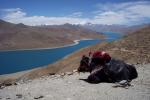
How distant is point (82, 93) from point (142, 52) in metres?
19.5

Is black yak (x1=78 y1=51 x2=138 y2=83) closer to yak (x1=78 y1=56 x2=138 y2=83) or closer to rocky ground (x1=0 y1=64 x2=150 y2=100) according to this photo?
yak (x1=78 y1=56 x2=138 y2=83)

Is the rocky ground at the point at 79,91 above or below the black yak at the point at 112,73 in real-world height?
below

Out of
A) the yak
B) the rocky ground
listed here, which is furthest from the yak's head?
the rocky ground

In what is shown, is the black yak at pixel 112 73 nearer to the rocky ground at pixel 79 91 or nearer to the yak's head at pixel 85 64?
the rocky ground at pixel 79 91

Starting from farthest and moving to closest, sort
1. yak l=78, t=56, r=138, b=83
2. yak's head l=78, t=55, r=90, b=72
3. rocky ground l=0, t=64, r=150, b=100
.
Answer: yak's head l=78, t=55, r=90, b=72
yak l=78, t=56, r=138, b=83
rocky ground l=0, t=64, r=150, b=100

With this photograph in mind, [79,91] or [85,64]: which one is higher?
[85,64]

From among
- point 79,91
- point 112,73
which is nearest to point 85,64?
point 112,73

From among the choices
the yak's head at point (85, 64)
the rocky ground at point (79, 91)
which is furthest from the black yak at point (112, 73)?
the yak's head at point (85, 64)

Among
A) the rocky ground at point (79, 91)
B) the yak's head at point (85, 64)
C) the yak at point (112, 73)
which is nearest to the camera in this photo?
the rocky ground at point (79, 91)

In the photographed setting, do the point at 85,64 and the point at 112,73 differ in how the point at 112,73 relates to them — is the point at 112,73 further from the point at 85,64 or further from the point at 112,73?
the point at 85,64

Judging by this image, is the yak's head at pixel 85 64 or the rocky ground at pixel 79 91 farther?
the yak's head at pixel 85 64

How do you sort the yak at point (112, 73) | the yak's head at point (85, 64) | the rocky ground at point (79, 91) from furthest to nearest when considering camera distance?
the yak's head at point (85, 64) < the yak at point (112, 73) < the rocky ground at point (79, 91)

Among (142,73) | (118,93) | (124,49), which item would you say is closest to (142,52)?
(124,49)

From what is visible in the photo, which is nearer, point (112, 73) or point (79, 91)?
point (79, 91)
